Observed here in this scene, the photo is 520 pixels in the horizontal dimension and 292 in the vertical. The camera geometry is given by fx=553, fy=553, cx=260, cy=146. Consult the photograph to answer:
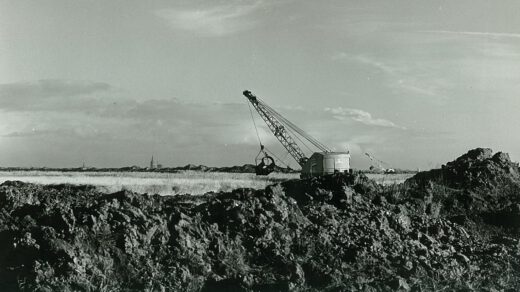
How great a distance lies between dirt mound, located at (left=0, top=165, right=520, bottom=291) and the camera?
12.1 m

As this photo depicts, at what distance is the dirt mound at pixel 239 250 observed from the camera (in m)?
12.1

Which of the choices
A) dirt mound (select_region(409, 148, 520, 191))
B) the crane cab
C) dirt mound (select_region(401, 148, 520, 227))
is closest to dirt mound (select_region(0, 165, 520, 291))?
dirt mound (select_region(401, 148, 520, 227))

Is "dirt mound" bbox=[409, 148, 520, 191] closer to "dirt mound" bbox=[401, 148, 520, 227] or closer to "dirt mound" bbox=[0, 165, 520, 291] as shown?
"dirt mound" bbox=[401, 148, 520, 227]

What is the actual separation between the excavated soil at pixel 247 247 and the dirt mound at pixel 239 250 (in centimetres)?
3

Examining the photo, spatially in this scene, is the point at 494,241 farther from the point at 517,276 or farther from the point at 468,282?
the point at 468,282

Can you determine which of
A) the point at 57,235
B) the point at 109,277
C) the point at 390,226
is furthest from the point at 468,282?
the point at 57,235

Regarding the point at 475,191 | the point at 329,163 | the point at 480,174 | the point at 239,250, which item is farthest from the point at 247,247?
the point at 329,163

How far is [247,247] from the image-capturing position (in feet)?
45.3

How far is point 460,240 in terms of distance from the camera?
1719 centimetres

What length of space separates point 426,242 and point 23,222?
36.0 feet

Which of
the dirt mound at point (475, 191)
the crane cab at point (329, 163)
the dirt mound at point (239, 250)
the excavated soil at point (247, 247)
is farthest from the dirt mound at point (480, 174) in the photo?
the dirt mound at point (239, 250)

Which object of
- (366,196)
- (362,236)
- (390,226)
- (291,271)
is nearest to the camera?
(291,271)

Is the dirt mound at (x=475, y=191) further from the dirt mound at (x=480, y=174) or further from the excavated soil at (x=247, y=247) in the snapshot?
the excavated soil at (x=247, y=247)

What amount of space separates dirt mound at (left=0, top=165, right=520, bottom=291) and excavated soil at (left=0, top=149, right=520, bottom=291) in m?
0.03
